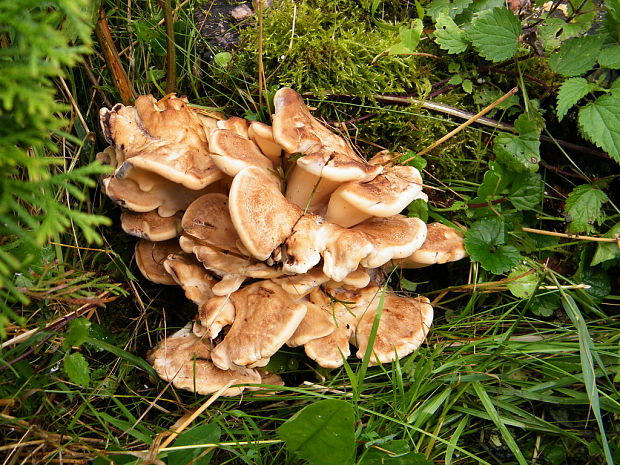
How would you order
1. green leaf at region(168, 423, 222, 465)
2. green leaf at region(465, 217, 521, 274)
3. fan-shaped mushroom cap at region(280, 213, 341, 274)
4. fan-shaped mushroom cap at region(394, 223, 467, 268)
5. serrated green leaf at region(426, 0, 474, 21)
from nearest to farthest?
1. green leaf at region(168, 423, 222, 465)
2. fan-shaped mushroom cap at region(280, 213, 341, 274)
3. fan-shaped mushroom cap at region(394, 223, 467, 268)
4. green leaf at region(465, 217, 521, 274)
5. serrated green leaf at region(426, 0, 474, 21)

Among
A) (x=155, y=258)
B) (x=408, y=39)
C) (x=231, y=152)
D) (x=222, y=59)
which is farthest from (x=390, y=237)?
(x=222, y=59)

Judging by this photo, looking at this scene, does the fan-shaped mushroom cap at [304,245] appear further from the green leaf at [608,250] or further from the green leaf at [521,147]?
the green leaf at [608,250]

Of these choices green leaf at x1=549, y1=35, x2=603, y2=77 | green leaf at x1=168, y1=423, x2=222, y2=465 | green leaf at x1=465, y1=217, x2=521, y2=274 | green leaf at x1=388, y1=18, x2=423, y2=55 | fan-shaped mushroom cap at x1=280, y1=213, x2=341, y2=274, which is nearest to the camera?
green leaf at x1=168, y1=423, x2=222, y2=465

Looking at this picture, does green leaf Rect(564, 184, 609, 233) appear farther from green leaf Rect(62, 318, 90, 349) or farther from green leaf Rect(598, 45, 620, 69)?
green leaf Rect(62, 318, 90, 349)

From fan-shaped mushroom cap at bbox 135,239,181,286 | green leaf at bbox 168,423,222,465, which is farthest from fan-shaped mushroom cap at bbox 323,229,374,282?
fan-shaped mushroom cap at bbox 135,239,181,286

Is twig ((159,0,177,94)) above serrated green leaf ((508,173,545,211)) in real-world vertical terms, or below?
above

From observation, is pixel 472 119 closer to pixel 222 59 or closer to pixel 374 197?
pixel 374 197

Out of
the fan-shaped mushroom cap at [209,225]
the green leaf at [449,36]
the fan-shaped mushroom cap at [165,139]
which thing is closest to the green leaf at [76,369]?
the fan-shaped mushroom cap at [209,225]
